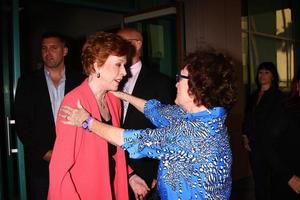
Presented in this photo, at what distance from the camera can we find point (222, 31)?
484cm

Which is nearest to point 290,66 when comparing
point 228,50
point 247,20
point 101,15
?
point 247,20

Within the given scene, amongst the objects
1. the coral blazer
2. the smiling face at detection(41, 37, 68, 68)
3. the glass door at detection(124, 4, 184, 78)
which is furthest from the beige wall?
the coral blazer

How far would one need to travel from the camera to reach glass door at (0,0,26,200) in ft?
9.87

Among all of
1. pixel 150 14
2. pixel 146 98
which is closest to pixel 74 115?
pixel 146 98

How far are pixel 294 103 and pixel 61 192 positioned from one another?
1.59 metres

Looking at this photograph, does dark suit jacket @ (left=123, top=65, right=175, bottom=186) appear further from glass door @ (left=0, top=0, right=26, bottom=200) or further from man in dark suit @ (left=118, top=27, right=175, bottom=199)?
glass door @ (left=0, top=0, right=26, bottom=200)

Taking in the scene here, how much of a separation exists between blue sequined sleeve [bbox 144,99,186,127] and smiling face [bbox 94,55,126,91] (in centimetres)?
32

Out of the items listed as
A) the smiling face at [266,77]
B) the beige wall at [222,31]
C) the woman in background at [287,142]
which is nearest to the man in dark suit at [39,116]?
the woman in background at [287,142]

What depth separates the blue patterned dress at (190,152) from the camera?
1384 mm

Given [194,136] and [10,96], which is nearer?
[194,136]

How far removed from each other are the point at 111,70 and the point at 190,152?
1.87ft

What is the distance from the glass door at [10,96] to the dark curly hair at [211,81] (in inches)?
81.2

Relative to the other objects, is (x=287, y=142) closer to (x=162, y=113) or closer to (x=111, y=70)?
(x=162, y=113)

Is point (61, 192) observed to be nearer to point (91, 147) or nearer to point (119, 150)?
point (91, 147)
